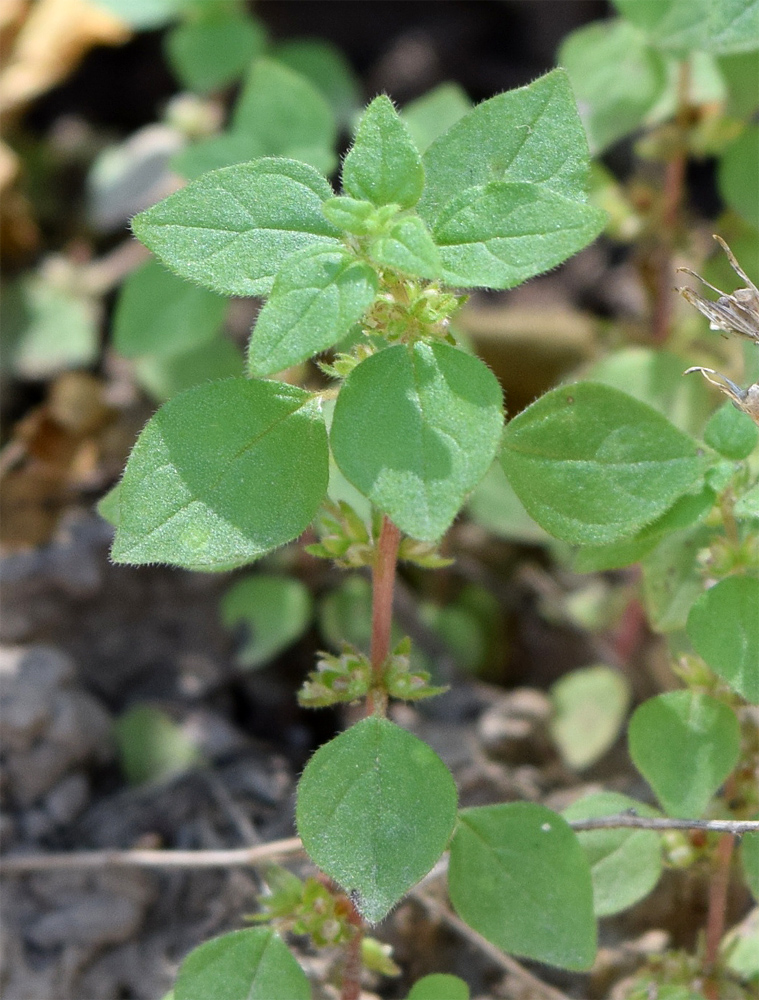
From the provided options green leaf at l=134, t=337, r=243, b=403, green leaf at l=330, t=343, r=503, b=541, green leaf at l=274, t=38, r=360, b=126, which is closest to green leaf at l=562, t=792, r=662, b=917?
green leaf at l=330, t=343, r=503, b=541

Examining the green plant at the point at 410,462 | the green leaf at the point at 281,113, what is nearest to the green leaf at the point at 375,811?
the green plant at the point at 410,462

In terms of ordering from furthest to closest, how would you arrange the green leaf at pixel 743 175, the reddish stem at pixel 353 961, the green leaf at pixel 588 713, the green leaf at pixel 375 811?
1. the green leaf at pixel 588 713
2. the green leaf at pixel 743 175
3. the reddish stem at pixel 353 961
4. the green leaf at pixel 375 811

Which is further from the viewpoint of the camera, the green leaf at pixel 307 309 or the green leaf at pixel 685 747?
the green leaf at pixel 685 747

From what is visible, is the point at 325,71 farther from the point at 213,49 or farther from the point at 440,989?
the point at 440,989

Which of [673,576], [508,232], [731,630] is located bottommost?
[673,576]

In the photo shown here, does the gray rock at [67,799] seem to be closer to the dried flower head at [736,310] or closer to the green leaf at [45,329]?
the green leaf at [45,329]

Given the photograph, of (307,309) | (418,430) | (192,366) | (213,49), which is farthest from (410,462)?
(213,49)

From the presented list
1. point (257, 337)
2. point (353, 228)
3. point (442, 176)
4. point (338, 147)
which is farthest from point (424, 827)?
point (338, 147)

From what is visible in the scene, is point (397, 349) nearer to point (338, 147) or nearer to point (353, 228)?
point (353, 228)
